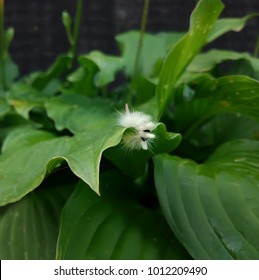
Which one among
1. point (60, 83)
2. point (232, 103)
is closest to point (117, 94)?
point (60, 83)

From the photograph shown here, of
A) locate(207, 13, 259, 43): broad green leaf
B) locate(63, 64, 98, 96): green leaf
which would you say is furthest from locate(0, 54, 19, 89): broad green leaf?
locate(207, 13, 259, 43): broad green leaf

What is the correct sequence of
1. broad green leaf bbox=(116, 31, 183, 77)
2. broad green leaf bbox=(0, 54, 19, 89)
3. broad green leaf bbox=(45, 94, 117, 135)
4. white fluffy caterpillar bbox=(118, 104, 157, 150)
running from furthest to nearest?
broad green leaf bbox=(0, 54, 19, 89) → broad green leaf bbox=(116, 31, 183, 77) → broad green leaf bbox=(45, 94, 117, 135) → white fluffy caterpillar bbox=(118, 104, 157, 150)

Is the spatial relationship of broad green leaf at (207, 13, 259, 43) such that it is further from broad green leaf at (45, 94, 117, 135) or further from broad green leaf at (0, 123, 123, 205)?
broad green leaf at (0, 123, 123, 205)

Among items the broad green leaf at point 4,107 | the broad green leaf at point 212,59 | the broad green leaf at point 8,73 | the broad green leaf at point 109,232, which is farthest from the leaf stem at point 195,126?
the broad green leaf at point 8,73

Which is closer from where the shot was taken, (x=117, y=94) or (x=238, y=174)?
(x=238, y=174)

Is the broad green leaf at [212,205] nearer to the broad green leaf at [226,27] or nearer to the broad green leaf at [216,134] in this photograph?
the broad green leaf at [216,134]

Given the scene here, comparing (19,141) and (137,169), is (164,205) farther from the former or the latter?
(19,141)
